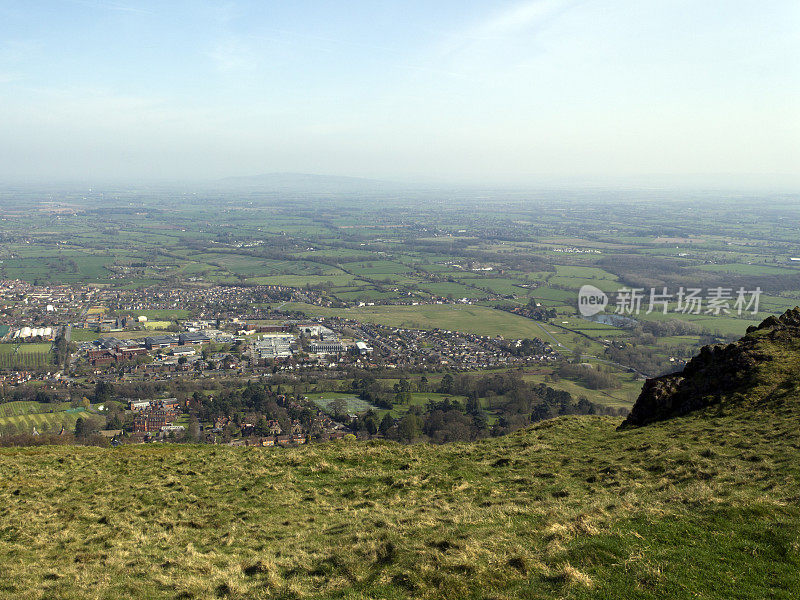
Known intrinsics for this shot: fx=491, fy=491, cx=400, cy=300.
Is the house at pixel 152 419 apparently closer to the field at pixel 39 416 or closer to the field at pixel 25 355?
the field at pixel 39 416

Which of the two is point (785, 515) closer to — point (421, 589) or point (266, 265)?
point (421, 589)

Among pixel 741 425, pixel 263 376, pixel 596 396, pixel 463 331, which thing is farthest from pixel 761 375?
pixel 463 331

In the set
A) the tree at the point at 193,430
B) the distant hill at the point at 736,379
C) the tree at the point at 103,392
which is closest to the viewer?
the distant hill at the point at 736,379

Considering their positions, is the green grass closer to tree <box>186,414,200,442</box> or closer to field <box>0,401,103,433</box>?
field <box>0,401,103,433</box>

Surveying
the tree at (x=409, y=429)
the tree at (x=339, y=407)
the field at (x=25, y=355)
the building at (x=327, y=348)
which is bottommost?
the field at (x=25, y=355)

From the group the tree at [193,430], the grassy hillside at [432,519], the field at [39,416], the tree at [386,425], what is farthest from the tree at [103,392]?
the grassy hillside at [432,519]

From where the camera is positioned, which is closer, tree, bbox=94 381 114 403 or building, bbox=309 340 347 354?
tree, bbox=94 381 114 403

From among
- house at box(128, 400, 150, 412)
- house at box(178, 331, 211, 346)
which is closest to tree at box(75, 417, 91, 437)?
house at box(128, 400, 150, 412)
